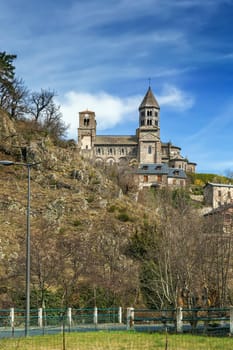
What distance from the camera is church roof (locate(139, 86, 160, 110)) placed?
14762 cm

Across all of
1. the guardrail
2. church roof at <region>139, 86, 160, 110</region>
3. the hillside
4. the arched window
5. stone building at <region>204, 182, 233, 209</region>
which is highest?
church roof at <region>139, 86, 160, 110</region>

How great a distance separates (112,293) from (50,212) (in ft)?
49.9

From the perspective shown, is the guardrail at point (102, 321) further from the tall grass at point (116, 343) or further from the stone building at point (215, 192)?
the stone building at point (215, 192)

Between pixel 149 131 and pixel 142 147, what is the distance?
759cm

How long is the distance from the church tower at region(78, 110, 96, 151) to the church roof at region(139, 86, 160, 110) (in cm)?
1518

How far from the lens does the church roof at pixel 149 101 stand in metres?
148

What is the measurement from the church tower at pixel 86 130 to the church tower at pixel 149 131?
13591mm

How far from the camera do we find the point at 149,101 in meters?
149

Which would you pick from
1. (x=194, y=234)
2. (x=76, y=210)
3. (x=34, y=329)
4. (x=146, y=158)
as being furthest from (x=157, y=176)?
(x=34, y=329)

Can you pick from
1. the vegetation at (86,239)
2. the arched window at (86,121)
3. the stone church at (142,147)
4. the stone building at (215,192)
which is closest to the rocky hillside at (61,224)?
the vegetation at (86,239)

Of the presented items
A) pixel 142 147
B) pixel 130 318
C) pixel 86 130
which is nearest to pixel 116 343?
pixel 130 318

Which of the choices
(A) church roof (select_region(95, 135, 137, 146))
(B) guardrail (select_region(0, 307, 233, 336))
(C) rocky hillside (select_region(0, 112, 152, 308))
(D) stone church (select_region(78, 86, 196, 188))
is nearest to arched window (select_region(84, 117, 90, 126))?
(D) stone church (select_region(78, 86, 196, 188))

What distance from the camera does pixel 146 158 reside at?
131000mm

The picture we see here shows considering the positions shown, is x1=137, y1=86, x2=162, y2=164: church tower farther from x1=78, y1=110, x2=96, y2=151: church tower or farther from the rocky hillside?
the rocky hillside
